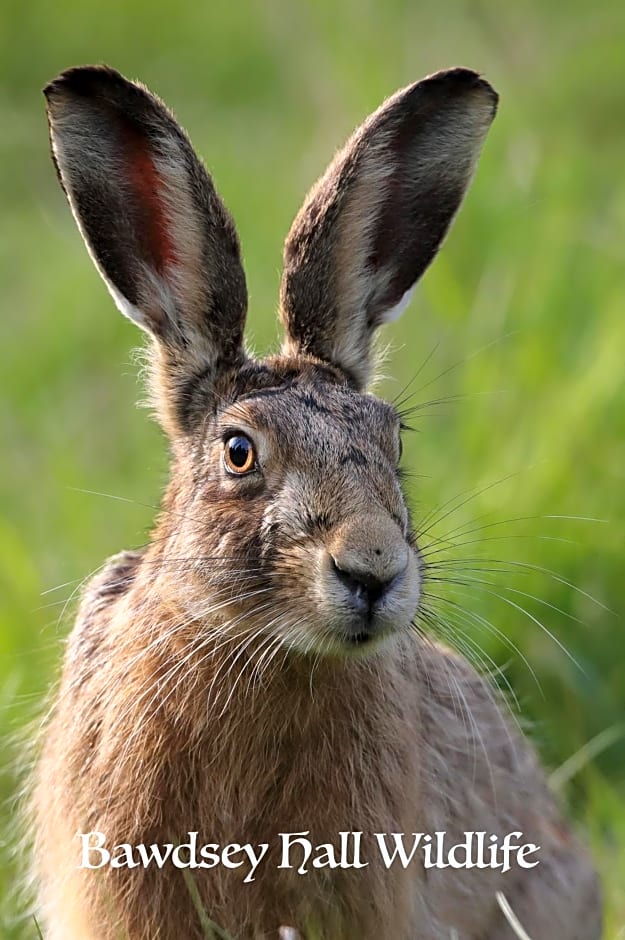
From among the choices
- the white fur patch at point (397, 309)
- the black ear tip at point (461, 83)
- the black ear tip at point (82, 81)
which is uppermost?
the black ear tip at point (461, 83)

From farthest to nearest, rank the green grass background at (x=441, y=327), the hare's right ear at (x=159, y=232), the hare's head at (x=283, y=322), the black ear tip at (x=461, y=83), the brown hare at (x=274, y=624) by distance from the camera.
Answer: the green grass background at (x=441, y=327)
the black ear tip at (x=461, y=83)
the hare's right ear at (x=159, y=232)
the brown hare at (x=274, y=624)
the hare's head at (x=283, y=322)

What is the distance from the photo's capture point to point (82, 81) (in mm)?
5273

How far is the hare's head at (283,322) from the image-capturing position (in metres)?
4.79

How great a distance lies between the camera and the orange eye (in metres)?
5.05

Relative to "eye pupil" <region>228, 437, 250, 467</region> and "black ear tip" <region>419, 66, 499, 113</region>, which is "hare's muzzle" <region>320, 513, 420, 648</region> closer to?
"eye pupil" <region>228, 437, 250, 467</region>

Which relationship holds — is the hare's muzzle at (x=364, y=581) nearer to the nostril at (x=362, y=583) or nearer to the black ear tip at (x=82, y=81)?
the nostril at (x=362, y=583)

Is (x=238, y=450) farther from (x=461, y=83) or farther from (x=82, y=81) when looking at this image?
(x=461, y=83)

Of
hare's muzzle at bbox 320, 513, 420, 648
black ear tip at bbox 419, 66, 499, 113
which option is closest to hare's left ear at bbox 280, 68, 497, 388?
black ear tip at bbox 419, 66, 499, 113

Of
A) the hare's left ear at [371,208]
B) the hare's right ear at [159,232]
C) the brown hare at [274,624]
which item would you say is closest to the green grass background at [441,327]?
the brown hare at [274,624]

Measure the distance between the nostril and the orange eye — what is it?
0.55 m

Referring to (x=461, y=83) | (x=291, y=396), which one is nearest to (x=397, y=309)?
(x=461, y=83)

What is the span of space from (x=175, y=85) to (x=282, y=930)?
8.93m

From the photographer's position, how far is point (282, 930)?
196 inches

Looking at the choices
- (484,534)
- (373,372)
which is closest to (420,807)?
(373,372)
